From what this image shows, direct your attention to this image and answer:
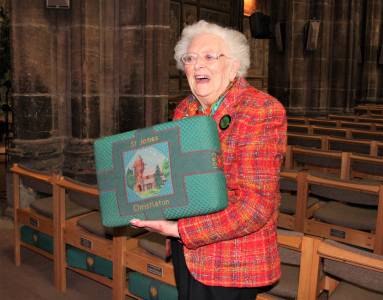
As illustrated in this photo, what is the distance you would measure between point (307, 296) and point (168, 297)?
89 centimetres

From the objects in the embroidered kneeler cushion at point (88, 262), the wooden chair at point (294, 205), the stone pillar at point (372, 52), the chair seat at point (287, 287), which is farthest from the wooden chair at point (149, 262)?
the stone pillar at point (372, 52)

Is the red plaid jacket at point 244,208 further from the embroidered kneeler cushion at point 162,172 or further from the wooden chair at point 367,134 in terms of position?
the wooden chair at point 367,134

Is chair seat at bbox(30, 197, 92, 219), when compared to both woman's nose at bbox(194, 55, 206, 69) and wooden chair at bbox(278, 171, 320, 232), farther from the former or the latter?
woman's nose at bbox(194, 55, 206, 69)

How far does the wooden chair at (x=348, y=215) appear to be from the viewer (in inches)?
115

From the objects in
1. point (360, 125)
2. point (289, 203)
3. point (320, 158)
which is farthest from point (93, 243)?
point (360, 125)

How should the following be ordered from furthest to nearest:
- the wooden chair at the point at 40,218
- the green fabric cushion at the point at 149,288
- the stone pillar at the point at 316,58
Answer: the stone pillar at the point at 316,58 → the wooden chair at the point at 40,218 → the green fabric cushion at the point at 149,288

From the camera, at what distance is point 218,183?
4.44ft

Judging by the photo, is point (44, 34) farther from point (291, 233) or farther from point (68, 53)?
point (291, 233)

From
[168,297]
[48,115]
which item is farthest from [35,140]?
[168,297]

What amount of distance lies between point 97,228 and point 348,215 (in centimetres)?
172

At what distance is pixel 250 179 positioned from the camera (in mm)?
1362

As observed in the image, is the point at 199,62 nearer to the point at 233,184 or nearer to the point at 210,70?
the point at 210,70

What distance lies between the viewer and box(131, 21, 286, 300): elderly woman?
1374mm

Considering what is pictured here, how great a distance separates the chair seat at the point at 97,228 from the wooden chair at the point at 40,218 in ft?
0.60
